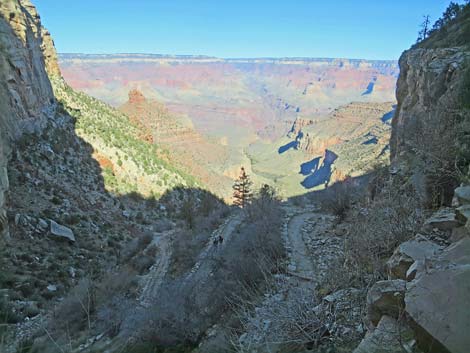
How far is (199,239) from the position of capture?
1991cm

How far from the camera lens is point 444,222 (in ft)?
17.0

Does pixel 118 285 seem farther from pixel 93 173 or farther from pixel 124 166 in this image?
→ pixel 124 166

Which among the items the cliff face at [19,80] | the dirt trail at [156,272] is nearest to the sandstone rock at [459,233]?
the dirt trail at [156,272]

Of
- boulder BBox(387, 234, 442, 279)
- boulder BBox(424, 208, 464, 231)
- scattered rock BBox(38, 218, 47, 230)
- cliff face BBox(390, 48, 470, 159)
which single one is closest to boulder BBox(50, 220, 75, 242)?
scattered rock BBox(38, 218, 47, 230)

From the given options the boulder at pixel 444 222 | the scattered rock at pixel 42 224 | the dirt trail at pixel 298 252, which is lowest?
the scattered rock at pixel 42 224

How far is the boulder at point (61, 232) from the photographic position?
18.0 metres

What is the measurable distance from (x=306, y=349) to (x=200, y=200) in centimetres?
3840

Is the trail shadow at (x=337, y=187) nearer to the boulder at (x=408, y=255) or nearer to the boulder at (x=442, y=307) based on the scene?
the boulder at (x=408, y=255)

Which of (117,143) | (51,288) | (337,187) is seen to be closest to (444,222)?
(51,288)

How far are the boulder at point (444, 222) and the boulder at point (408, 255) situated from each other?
40 cm

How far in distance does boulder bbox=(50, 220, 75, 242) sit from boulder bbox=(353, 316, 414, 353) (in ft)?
55.8

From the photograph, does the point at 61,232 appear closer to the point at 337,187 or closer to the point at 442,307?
the point at 442,307

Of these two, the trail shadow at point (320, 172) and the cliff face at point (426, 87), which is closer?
the cliff face at point (426, 87)

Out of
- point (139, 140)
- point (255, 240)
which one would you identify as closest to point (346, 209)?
point (255, 240)
